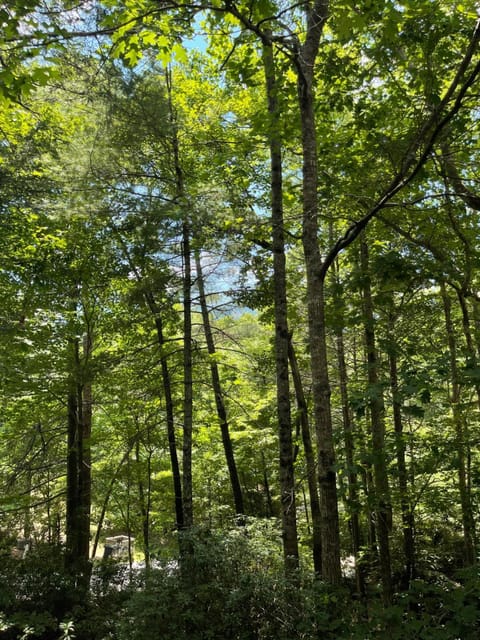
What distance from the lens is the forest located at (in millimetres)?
3402

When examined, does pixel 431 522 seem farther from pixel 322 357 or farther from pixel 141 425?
pixel 322 357

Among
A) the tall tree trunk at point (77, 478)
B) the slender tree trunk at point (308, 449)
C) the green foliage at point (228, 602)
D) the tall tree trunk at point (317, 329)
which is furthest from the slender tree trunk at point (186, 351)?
the green foliage at point (228, 602)

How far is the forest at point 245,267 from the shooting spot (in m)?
3.40

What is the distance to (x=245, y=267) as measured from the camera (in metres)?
7.15

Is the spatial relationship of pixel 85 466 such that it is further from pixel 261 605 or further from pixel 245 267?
pixel 261 605

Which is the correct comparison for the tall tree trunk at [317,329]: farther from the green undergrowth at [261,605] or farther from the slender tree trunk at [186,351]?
the slender tree trunk at [186,351]

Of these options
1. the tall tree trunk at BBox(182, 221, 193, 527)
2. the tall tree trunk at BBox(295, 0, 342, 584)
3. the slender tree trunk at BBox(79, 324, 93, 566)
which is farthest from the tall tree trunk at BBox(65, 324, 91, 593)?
the tall tree trunk at BBox(295, 0, 342, 584)

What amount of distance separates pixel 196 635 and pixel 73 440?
644 cm

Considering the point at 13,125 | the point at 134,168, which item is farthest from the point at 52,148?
the point at 134,168

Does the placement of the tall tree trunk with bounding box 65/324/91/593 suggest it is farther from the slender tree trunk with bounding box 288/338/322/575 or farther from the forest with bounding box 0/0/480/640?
the slender tree trunk with bounding box 288/338/322/575

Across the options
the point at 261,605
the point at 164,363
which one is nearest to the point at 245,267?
the point at 164,363

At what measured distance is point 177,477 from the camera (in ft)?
30.1

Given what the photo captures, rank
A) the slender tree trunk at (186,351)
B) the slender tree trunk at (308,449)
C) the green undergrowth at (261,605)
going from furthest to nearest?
1. the slender tree trunk at (308,449)
2. the slender tree trunk at (186,351)
3. the green undergrowth at (261,605)

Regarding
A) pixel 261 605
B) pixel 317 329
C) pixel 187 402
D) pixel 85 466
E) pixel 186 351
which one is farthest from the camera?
pixel 85 466
